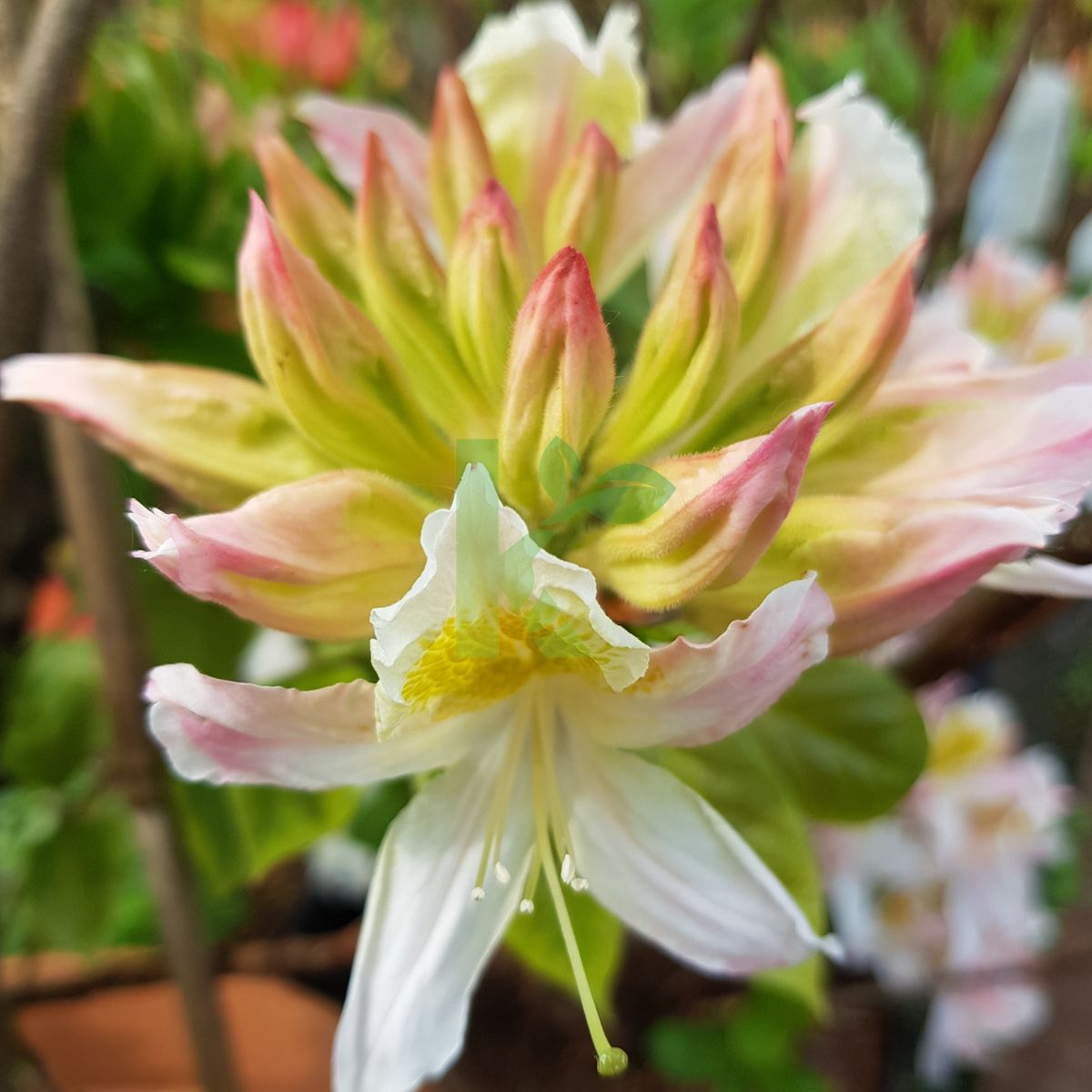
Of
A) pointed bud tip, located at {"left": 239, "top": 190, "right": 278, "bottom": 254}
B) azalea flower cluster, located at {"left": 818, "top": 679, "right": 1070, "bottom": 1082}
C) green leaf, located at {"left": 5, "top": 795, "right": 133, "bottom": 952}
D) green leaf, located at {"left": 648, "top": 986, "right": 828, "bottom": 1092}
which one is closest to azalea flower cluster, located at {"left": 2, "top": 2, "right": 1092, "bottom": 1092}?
pointed bud tip, located at {"left": 239, "top": 190, "right": 278, "bottom": 254}

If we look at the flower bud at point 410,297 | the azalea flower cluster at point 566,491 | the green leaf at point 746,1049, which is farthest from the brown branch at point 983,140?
the green leaf at point 746,1049

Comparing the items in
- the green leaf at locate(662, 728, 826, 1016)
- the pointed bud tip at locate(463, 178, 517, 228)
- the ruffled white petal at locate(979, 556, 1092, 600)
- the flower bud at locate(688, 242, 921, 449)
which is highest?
the pointed bud tip at locate(463, 178, 517, 228)

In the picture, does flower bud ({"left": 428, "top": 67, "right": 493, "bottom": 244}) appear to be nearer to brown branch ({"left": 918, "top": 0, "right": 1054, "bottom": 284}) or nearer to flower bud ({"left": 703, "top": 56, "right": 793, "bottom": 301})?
flower bud ({"left": 703, "top": 56, "right": 793, "bottom": 301})

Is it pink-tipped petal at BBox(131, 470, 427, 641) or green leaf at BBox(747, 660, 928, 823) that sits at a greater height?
pink-tipped petal at BBox(131, 470, 427, 641)

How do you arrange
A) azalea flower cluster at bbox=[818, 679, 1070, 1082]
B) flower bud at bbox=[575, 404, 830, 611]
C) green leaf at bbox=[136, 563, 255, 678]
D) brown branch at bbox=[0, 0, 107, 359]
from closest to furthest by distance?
1. flower bud at bbox=[575, 404, 830, 611]
2. brown branch at bbox=[0, 0, 107, 359]
3. green leaf at bbox=[136, 563, 255, 678]
4. azalea flower cluster at bbox=[818, 679, 1070, 1082]

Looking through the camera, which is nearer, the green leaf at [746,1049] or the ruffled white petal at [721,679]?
the ruffled white petal at [721,679]

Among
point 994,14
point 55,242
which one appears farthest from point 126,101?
point 994,14

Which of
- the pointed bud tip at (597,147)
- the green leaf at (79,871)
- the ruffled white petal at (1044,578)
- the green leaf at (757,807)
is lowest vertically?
the green leaf at (79,871)

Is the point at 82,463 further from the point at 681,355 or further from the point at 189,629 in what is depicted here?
the point at 681,355

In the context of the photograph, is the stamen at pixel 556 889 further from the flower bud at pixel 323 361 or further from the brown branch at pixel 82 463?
the brown branch at pixel 82 463
